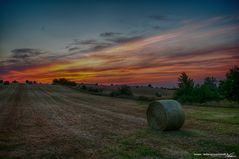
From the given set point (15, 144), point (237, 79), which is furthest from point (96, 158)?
point (237, 79)

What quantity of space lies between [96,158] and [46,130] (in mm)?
6001

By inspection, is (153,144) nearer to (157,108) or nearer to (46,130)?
(157,108)

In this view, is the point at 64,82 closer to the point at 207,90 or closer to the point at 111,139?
the point at 207,90

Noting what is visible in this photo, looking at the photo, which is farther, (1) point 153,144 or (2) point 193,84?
(2) point 193,84

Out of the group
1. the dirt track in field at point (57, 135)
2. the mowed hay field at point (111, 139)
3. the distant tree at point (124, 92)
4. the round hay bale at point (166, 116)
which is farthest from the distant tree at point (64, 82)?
the round hay bale at point (166, 116)

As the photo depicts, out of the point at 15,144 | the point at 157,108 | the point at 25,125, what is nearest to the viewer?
the point at 15,144

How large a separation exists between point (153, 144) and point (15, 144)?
18.4 feet

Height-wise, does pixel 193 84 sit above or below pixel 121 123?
above

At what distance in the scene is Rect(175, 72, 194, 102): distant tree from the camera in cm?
3303

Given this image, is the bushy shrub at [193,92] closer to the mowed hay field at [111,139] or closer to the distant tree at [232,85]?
the distant tree at [232,85]

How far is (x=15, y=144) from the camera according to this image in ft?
38.3

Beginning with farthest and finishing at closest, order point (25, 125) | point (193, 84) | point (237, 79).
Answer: point (193, 84) → point (237, 79) → point (25, 125)

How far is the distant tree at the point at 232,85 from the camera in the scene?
2733 centimetres

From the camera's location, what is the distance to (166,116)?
46.0 ft
